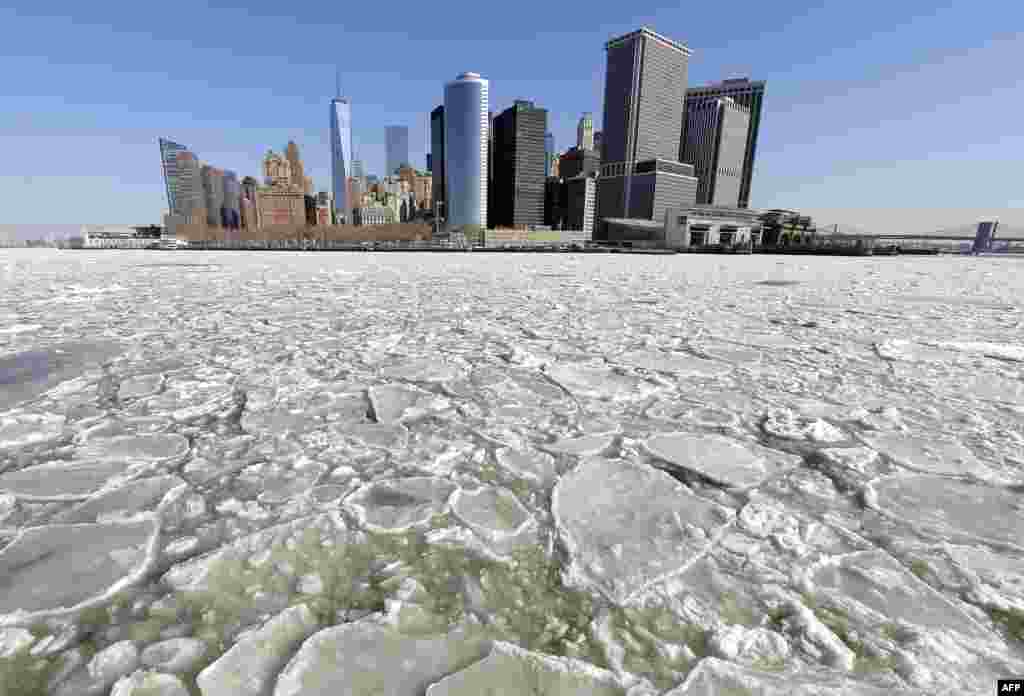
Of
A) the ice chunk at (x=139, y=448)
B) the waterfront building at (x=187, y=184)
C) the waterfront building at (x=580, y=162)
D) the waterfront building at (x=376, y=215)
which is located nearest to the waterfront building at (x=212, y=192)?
the waterfront building at (x=187, y=184)

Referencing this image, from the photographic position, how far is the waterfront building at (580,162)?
175m

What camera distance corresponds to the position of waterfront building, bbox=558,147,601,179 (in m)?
175

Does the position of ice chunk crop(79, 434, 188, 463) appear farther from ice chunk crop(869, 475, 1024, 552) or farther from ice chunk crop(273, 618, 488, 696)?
ice chunk crop(869, 475, 1024, 552)

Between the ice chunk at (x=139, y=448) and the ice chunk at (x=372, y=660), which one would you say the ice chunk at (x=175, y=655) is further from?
the ice chunk at (x=139, y=448)

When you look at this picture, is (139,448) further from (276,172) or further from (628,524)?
(276,172)

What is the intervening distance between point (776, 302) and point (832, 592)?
23.7 feet

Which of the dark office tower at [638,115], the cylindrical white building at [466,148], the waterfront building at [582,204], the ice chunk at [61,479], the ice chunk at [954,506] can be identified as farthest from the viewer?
the waterfront building at [582,204]

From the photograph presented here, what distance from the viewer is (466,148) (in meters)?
145

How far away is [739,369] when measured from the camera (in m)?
3.51

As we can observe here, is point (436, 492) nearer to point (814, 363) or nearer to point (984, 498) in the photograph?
point (984, 498)

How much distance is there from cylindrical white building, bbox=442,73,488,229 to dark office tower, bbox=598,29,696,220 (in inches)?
1487

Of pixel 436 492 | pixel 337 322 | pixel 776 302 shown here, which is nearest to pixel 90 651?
pixel 436 492

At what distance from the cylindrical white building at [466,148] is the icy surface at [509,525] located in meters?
146

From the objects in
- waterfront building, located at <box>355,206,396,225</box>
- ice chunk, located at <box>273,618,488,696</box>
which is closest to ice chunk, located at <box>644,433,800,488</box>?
ice chunk, located at <box>273,618,488,696</box>
